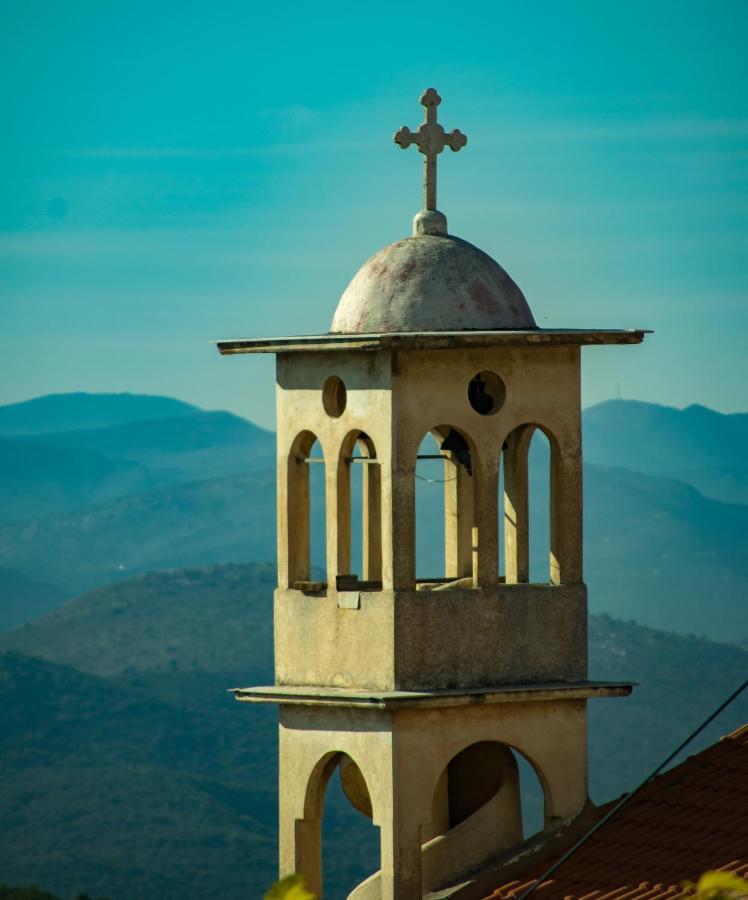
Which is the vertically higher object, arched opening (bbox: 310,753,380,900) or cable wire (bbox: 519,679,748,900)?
cable wire (bbox: 519,679,748,900)

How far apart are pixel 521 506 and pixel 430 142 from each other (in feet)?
9.59

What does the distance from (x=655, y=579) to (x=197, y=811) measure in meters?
79.0

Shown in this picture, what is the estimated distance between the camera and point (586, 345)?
19047 millimetres

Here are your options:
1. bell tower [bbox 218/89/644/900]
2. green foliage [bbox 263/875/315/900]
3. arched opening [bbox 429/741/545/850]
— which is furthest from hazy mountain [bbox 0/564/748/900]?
green foliage [bbox 263/875/315/900]

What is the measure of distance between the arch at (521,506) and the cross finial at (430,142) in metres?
1.95

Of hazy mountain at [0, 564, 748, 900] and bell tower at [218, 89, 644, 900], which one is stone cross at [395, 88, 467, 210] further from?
hazy mountain at [0, 564, 748, 900]

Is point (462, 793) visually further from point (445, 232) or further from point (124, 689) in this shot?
point (124, 689)

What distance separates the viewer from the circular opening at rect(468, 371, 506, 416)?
19125mm

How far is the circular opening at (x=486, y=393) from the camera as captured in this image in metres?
19.1

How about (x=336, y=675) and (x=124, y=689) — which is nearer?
(x=336, y=675)

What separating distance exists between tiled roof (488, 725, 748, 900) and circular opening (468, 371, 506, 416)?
3.02m

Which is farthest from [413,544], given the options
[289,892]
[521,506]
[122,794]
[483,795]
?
[122,794]

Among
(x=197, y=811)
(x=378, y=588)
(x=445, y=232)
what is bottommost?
(x=197, y=811)

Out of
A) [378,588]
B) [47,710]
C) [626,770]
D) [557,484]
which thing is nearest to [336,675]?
[378,588]
